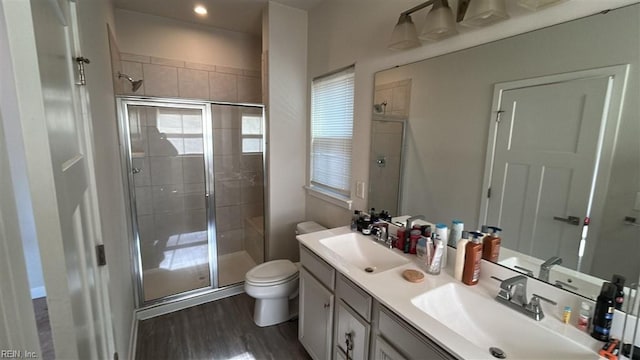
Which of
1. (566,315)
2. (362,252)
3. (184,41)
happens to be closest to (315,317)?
(362,252)

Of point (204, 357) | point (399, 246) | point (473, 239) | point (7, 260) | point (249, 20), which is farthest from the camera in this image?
point (249, 20)

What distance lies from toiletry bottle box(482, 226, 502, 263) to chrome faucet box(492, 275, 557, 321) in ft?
0.44

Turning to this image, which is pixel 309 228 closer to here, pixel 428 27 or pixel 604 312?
pixel 428 27

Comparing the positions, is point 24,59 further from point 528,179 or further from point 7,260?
point 528,179

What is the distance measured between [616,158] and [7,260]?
1.64 meters

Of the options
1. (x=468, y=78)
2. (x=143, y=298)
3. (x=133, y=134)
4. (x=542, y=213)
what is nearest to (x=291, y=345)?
(x=143, y=298)

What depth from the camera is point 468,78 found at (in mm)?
1397

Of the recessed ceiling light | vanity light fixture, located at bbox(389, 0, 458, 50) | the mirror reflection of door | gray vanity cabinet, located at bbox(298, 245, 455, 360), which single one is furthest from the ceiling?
gray vanity cabinet, located at bbox(298, 245, 455, 360)

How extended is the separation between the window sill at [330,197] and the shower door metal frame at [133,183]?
3.43ft

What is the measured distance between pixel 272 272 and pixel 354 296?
1074mm

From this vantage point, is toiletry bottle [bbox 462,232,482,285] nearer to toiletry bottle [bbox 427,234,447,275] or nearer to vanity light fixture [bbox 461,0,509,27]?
toiletry bottle [bbox 427,234,447,275]

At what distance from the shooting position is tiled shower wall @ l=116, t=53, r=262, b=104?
109 inches

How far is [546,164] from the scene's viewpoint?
1.12m

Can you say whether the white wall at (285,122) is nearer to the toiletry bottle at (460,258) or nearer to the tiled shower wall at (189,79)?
the tiled shower wall at (189,79)
